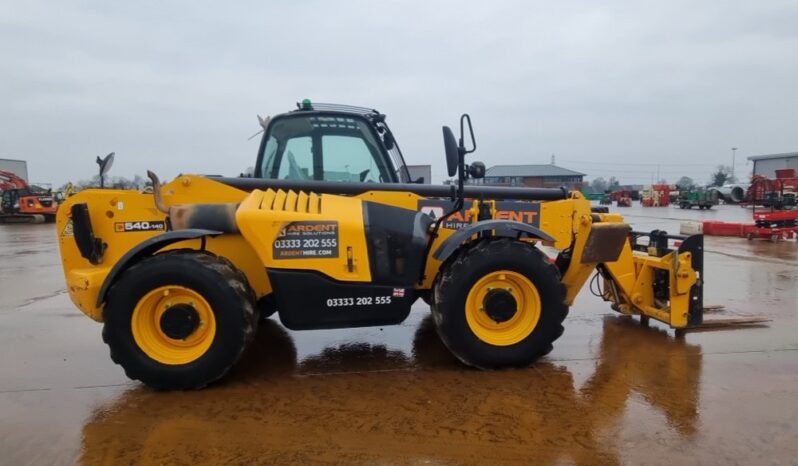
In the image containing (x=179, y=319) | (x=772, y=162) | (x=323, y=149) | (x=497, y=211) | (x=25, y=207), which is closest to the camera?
(x=179, y=319)

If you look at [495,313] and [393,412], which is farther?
[495,313]

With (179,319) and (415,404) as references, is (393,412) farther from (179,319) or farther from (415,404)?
(179,319)

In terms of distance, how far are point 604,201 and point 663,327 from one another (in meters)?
45.6

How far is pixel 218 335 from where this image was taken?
3.47m

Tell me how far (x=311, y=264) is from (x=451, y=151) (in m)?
1.32

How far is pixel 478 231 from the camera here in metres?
3.78

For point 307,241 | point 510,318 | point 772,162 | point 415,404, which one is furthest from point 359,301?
point 772,162

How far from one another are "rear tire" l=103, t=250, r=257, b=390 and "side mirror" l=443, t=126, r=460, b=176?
1742 mm

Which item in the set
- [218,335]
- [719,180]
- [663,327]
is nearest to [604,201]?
[719,180]

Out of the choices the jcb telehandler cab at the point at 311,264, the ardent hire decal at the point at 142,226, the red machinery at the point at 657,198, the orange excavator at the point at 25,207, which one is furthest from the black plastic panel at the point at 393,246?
the red machinery at the point at 657,198

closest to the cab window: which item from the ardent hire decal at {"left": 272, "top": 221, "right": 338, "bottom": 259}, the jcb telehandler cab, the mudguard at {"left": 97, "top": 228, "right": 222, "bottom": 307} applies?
the jcb telehandler cab

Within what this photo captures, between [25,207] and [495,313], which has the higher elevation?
[25,207]

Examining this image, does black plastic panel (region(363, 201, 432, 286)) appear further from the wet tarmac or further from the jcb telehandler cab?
the wet tarmac

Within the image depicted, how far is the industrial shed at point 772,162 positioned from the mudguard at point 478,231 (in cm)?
5967
